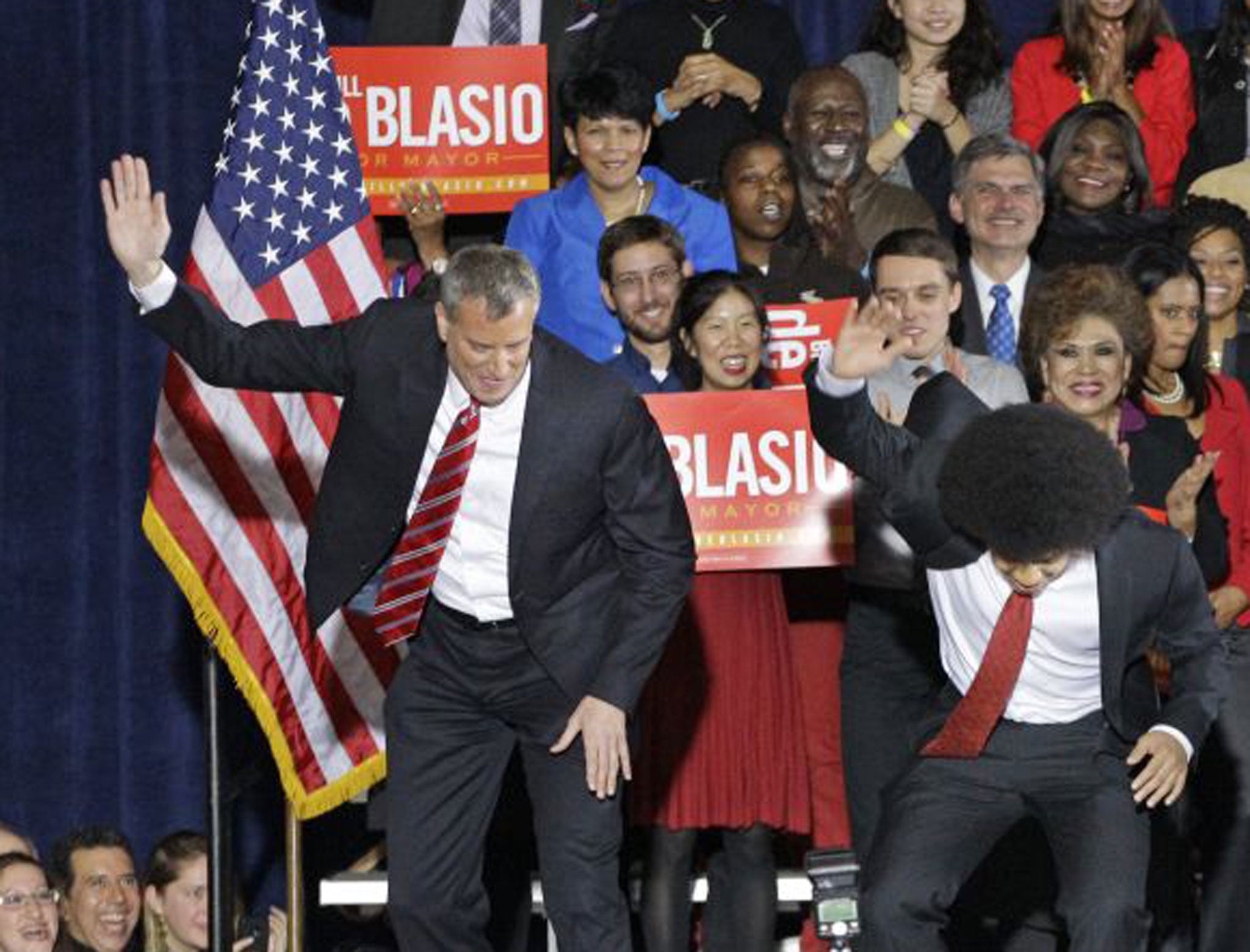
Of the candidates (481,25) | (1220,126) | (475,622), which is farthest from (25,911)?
(1220,126)

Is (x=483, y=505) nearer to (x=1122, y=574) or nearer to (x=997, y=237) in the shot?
(x=1122, y=574)

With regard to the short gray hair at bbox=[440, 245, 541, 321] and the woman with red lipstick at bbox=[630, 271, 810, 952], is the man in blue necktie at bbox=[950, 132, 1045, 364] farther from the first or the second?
the short gray hair at bbox=[440, 245, 541, 321]

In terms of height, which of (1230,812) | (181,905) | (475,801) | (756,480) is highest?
(756,480)

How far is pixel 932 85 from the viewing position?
27.1ft

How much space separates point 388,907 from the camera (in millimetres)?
6109

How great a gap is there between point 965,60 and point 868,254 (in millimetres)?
882

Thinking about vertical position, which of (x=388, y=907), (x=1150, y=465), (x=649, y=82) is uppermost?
(x=649, y=82)

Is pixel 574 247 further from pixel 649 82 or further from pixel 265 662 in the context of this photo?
pixel 265 662

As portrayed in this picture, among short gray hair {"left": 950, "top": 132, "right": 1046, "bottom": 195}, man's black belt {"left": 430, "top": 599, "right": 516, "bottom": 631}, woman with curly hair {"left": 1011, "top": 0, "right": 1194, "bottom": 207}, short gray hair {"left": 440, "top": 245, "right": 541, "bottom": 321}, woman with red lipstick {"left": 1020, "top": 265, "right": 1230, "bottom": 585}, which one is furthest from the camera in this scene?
woman with curly hair {"left": 1011, "top": 0, "right": 1194, "bottom": 207}

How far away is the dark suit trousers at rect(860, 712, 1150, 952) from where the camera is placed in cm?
591

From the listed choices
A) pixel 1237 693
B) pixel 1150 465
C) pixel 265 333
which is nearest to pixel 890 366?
pixel 1150 465

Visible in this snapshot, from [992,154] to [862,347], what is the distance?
198cm

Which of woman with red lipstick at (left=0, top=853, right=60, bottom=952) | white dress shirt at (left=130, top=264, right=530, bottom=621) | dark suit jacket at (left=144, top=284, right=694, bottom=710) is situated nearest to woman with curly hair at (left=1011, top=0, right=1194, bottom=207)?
dark suit jacket at (left=144, top=284, right=694, bottom=710)

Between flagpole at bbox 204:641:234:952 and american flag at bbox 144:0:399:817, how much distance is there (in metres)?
0.11
